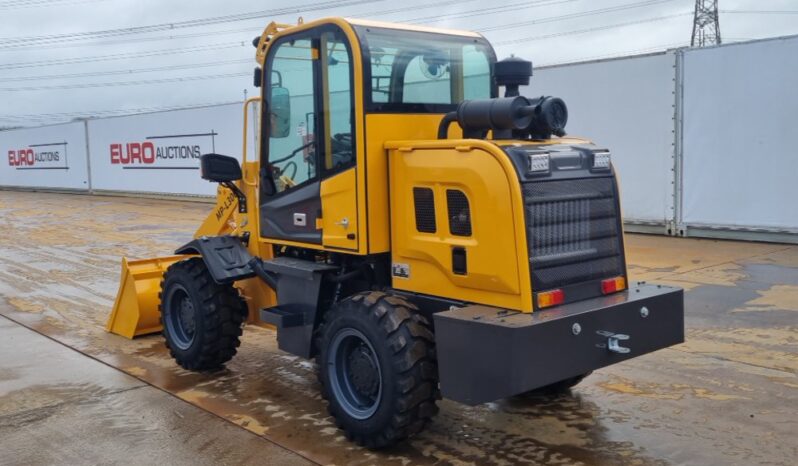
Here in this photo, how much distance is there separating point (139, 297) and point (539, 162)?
4338 millimetres

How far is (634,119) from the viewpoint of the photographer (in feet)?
43.6

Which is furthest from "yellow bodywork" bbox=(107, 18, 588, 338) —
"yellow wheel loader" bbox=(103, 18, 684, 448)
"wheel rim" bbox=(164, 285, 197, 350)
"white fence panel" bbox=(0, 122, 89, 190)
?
"white fence panel" bbox=(0, 122, 89, 190)

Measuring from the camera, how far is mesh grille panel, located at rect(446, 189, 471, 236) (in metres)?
4.29

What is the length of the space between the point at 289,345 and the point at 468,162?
6.42ft

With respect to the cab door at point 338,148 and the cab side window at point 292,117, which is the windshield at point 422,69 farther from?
the cab side window at point 292,117

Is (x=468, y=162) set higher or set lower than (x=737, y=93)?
lower

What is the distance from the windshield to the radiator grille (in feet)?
3.75

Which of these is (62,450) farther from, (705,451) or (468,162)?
(705,451)

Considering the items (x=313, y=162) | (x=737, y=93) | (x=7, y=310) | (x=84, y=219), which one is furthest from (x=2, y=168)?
(x=313, y=162)

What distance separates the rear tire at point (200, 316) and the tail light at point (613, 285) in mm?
2806

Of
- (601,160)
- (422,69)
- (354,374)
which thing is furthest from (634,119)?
(354,374)

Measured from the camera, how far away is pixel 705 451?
4.45m

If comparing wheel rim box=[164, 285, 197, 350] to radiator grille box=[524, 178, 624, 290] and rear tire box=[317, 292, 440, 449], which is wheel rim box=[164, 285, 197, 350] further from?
radiator grille box=[524, 178, 624, 290]

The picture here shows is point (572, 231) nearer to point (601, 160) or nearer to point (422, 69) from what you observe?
point (601, 160)
